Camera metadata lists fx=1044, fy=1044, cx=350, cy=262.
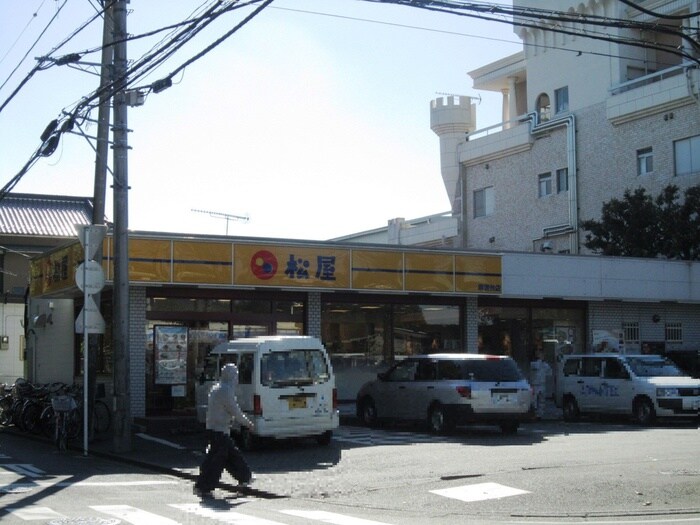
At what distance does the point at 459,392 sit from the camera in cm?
2089

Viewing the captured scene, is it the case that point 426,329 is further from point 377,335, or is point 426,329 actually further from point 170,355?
point 170,355

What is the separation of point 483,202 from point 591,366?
82.2ft

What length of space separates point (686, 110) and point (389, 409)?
22.2 meters

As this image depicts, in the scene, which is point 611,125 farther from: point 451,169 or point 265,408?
point 265,408

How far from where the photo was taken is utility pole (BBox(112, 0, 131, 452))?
1869 centimetres

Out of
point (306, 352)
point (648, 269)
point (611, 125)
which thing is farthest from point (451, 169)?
point (306, 352)

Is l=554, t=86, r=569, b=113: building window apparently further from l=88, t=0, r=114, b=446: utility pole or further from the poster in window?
l=88, t=0, r=114, b=446: utility pole

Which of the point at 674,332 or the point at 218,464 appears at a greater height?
the point at 674,332

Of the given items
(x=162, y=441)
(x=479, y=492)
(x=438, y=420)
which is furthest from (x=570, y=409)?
(x=479, y=492)

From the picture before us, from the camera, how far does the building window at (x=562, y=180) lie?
1777 inches

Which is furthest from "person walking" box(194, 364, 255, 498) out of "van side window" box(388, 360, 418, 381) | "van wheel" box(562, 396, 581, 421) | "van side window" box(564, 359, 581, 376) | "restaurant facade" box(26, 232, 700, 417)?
"van side window" box(564, 359, 581, 376)

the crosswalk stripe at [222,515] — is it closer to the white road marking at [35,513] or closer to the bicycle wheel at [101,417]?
the white road marking at [35,513]

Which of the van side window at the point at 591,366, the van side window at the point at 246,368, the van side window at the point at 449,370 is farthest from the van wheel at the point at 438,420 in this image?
the van side window at the point at 591,366

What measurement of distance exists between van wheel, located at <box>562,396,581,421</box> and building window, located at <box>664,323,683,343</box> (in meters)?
6.93
